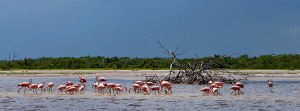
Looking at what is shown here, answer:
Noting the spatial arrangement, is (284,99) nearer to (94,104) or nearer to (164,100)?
(164,100)

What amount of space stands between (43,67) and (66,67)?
4087 millimetres

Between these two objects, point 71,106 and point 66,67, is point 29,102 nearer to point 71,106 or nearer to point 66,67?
point 71,106

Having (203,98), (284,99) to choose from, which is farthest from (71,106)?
(284,99)

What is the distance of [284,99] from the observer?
15539 mm

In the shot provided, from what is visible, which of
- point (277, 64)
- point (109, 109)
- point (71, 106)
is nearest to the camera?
point (109, 109)

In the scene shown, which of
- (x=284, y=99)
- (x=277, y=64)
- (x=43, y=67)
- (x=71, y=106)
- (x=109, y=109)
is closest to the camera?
(x=109, y=109)

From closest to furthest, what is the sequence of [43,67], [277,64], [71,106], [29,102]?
[71,106], [29,102], [277,64], [43,67]

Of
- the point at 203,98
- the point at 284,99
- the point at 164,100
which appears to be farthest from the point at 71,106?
the point at 284,99

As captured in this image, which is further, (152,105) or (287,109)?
(152,105)

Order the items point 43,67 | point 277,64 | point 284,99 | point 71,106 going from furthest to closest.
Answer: point 43,67 < point 277,64 < point 284,99 < point 71,106

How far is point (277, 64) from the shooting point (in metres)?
54.5

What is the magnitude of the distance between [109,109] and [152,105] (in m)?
1.77

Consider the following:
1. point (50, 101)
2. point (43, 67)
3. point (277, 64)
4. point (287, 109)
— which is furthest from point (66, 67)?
point (287, 109)

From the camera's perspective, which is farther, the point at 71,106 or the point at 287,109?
the point at 71,106
